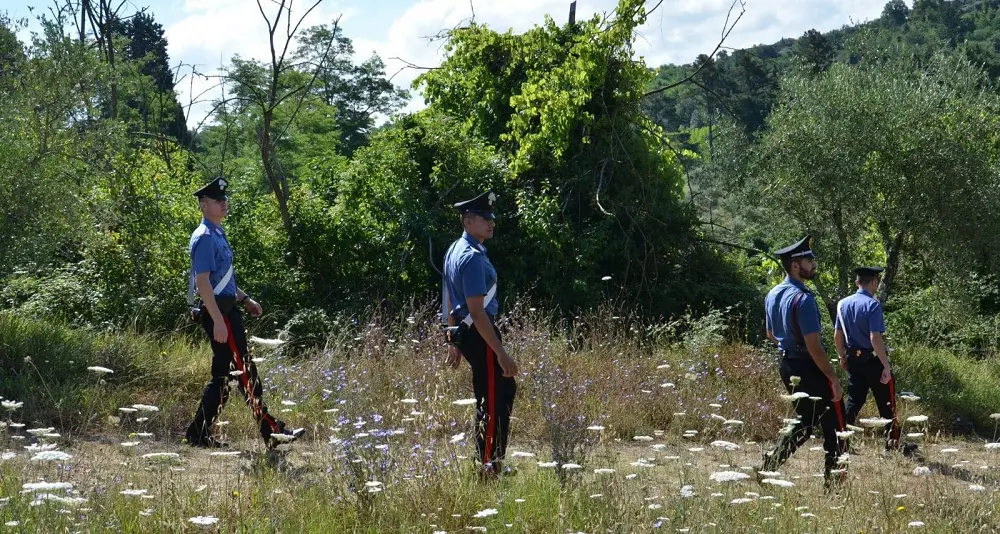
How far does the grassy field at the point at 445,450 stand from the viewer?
15.9 feet

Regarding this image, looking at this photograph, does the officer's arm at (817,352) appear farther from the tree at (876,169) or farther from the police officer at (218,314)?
the tree at (876,169)

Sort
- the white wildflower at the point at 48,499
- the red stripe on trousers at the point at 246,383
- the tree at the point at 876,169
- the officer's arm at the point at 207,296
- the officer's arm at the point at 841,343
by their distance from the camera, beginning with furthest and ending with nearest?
1. the tree at the point at 876,169
2. the officer's arm at the point at 841,343
3. the officer's arm at the point at 207,296
4. the red stripe on trousers at the point at 246,383
5. the white wildflower at the point at 48,499

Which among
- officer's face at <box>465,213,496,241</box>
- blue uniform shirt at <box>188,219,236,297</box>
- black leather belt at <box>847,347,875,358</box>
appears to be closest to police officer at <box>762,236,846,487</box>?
black leather belt at <box>847,347,875,358</box>

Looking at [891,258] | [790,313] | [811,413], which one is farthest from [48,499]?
[891,258]

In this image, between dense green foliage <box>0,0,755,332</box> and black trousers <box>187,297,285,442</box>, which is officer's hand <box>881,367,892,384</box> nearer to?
black trousers <box>187,297,285,442</box>

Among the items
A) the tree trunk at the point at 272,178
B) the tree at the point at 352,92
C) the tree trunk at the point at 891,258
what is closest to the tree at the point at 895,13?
the tree at the point at 352,92

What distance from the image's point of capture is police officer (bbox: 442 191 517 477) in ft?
19.3

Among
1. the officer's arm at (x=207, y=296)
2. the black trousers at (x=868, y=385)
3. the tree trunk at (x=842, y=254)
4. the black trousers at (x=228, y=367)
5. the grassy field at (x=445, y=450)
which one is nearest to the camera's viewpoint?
the grassy field at (x=445, y=450)

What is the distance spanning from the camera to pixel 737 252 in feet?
55.4

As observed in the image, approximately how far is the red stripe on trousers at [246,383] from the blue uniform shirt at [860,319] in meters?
4.92

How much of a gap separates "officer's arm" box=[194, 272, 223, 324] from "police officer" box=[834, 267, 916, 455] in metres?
5.24

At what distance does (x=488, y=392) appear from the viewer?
5977 millimetres

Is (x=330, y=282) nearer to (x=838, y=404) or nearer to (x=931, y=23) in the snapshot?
(x=838, y=404)

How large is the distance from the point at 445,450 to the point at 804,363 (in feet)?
8.56
